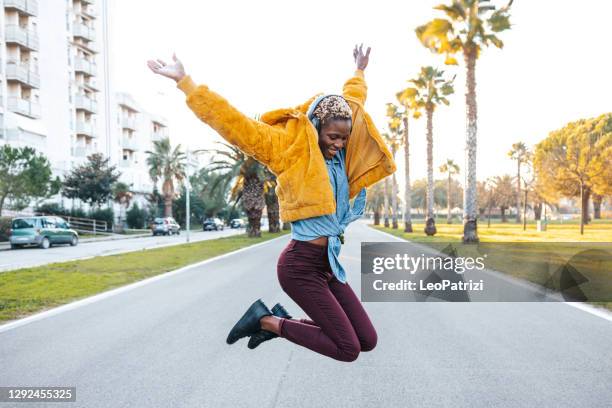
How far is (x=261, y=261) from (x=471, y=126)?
12313 mm

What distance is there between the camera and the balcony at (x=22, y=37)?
38.7 m

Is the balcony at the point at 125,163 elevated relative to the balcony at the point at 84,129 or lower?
lower

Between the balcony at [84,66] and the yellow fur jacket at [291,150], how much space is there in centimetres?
5365

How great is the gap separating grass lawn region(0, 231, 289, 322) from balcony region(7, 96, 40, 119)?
27.1 metres

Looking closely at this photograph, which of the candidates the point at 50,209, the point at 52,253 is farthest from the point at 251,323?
the point at 50,209

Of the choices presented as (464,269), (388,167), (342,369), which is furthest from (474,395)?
(464,269)

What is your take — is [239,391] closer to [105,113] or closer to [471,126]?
[471,126]

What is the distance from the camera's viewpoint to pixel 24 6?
40.0m

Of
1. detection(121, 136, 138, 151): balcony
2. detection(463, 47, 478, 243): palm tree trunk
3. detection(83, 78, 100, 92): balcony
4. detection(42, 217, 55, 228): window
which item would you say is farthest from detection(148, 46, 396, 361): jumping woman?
detection(121, 136, 138, 151): balcony

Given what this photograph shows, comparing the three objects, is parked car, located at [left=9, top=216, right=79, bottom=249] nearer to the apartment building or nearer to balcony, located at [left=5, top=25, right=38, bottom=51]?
the apartment building

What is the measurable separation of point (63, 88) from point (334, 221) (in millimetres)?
50650

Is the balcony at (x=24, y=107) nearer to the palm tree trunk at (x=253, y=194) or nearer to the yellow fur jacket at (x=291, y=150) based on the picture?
the palm tree trunk at (x=253, y=194)

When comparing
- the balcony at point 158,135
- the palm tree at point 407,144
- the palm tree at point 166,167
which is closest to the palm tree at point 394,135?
the palm tree at point 407,144

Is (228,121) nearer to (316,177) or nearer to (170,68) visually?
(170,68)
